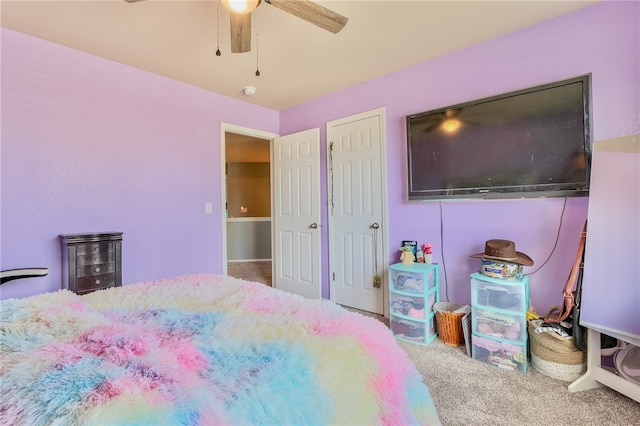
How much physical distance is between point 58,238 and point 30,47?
4.75 feet

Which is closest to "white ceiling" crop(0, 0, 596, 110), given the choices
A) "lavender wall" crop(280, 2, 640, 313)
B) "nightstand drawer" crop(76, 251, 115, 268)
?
"lavender wall" crop(280, 2, 640, 313)

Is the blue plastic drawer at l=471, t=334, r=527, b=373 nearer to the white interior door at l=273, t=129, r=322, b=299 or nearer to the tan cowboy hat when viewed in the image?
the tan cowboy hat

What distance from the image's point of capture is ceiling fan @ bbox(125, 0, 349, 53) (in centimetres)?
153

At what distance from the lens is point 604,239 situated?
66.7 inches

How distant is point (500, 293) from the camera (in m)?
2.10

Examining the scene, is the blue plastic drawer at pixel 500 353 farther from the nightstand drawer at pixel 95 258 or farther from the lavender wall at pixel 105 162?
the nightstand drawer at pixel 95 258

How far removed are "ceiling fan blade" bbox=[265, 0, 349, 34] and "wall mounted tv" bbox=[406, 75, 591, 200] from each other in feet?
4.25

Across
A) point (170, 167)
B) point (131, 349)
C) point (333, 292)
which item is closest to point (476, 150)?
point (333, 292)

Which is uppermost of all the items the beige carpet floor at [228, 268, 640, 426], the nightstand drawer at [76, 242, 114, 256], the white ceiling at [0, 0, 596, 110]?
the white ceiling at [0, 0, 596, 110]

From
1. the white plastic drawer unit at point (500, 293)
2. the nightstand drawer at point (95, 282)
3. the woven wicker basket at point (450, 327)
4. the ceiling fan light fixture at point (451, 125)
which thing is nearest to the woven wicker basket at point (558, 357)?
the white plastic drawer unit at point (500, 293)

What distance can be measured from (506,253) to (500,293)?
0.96 feet

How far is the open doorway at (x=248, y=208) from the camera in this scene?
17.2 ft

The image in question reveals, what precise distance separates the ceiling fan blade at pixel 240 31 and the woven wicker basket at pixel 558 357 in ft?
8.42

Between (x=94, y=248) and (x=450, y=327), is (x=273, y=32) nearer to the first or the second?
(x=94, y=248)
